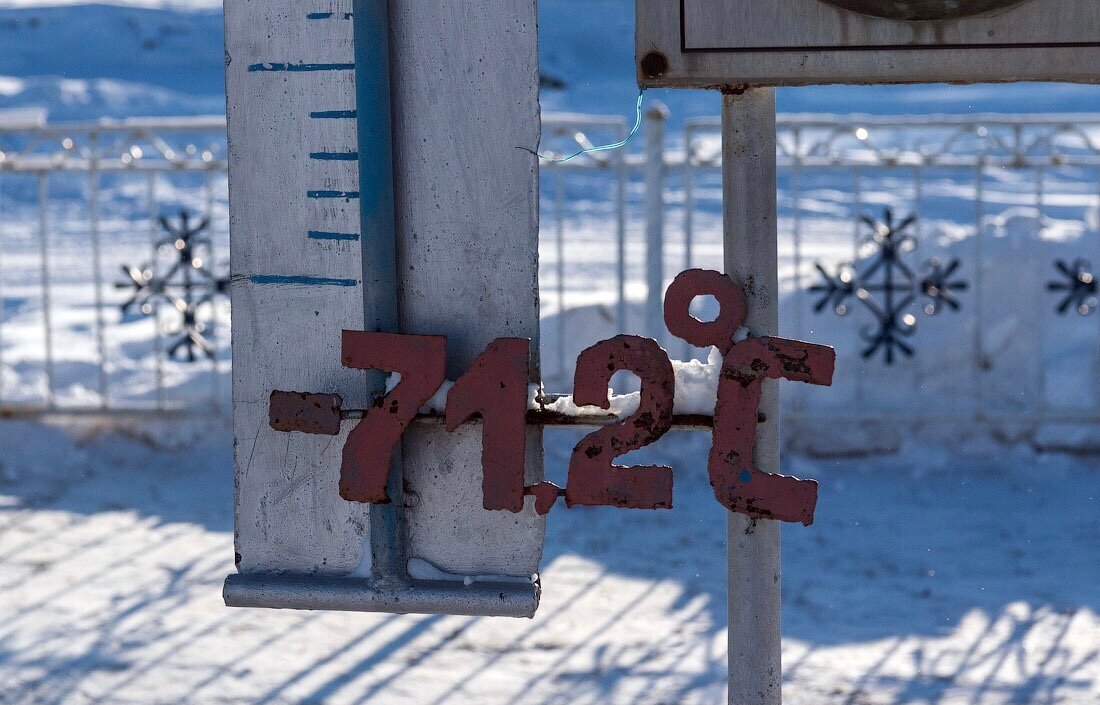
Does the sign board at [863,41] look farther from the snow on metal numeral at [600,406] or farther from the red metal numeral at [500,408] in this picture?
the red metal numeral at [500,408]

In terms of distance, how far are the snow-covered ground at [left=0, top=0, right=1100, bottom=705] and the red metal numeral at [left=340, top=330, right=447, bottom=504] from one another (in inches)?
57.5

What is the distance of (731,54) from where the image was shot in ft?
5.30

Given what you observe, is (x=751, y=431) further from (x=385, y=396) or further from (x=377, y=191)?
(x=377, y=191)

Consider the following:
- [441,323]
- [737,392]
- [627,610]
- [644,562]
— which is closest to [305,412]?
[441,323]

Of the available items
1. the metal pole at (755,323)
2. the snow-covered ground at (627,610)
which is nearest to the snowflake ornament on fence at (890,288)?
the snow-covered ground at (627,610)

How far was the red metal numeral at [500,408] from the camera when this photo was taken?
1.74m

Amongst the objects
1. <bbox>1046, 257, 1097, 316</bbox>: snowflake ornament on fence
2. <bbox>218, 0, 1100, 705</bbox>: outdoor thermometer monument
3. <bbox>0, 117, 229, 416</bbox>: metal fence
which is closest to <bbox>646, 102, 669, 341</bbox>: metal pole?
<bbox>1046, 257, 1097, 316</bbox>: snowflake ornament on fence

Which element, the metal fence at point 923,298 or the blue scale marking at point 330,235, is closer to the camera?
the blue scale marking at point 330,235

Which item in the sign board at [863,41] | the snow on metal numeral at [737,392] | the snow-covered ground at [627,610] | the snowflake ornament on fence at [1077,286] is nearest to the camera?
the sign board at [863,41]

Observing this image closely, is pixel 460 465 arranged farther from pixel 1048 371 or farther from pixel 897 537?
pixel 1048 371

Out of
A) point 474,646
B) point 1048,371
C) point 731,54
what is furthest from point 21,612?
point 1048,371

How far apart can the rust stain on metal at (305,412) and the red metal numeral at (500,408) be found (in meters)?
0.18

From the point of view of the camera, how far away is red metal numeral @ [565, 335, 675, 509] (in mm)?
1722

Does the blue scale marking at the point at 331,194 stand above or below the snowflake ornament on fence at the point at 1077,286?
above
